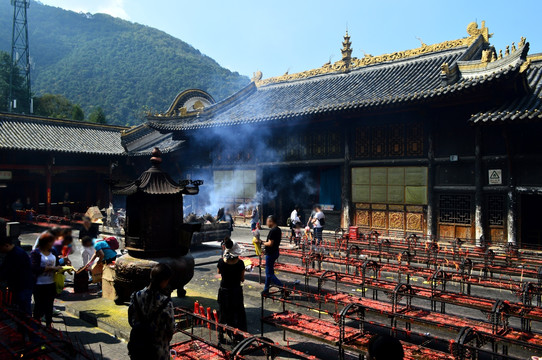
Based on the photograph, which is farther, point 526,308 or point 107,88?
point 107,88

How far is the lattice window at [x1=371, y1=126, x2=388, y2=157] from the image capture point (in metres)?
18.5

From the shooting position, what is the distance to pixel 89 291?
10070 millimetres

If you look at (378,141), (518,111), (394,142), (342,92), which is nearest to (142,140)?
(342,92)

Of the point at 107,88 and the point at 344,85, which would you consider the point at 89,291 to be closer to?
the point at 344,85

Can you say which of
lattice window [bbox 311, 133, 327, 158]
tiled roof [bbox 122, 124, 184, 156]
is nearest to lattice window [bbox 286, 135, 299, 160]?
lattice window [bbox 311, 133, 327, 158]

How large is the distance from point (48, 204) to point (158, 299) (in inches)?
1022

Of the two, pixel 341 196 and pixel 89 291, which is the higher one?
pixel 341 196

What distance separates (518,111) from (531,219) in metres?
6.49

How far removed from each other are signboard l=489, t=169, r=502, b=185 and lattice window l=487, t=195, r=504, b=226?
22.4 inches

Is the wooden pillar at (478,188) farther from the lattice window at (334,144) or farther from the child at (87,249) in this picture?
the child at (87,249)

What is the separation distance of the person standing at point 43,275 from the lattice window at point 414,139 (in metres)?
14.9

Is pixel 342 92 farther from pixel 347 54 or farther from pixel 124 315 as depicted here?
pixel 124 315

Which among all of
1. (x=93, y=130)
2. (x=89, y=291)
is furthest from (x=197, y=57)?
(x=89, y=291)

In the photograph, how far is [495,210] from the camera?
50.5ft
